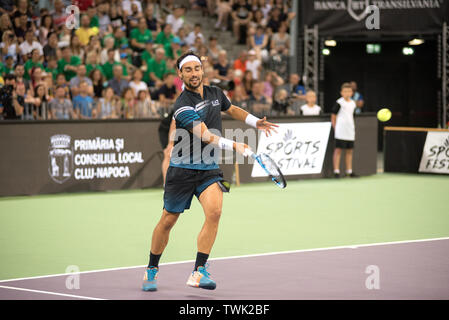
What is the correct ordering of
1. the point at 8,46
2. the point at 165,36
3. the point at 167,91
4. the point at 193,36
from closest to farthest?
the point at 8,46 < the point at 167,91 < the point at 165,36 < the point at 193,36

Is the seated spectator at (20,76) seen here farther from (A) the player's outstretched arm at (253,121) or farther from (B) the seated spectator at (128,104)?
(A) the player's outstretched arm at (253,121)

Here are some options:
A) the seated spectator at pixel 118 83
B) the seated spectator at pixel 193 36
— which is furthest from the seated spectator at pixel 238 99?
the seated spectator at pixel 193 36

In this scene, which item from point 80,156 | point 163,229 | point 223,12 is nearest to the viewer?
point 163,229

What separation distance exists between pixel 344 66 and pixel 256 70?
23.1ft

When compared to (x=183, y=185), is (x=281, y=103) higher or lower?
higher

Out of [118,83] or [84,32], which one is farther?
[84,32]

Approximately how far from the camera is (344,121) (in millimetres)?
18266

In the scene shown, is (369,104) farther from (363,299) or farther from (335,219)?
(363,299)

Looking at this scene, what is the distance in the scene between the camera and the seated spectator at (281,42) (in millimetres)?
22500

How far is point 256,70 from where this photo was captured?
21.6 metres

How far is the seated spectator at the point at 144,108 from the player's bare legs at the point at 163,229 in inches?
367

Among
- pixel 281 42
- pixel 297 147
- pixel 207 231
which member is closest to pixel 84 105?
pixel 297 147

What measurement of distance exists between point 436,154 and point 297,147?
370 cm

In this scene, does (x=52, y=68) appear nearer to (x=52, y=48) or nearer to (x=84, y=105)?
(x=52, y=48)
